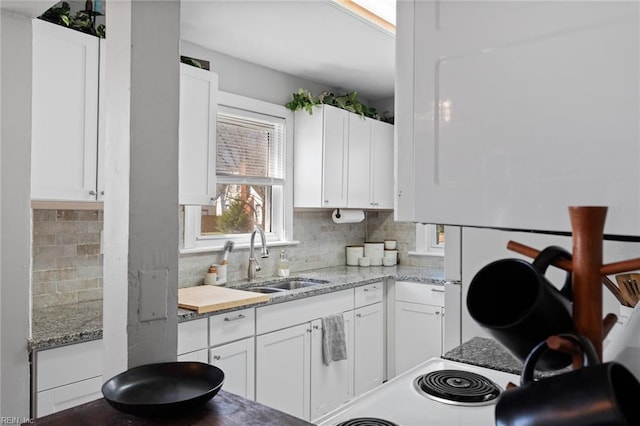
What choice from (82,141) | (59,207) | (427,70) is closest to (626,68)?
(427,70)

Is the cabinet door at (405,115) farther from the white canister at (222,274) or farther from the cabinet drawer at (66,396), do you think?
the white canister at (222,274)

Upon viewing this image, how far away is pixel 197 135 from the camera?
114 inches

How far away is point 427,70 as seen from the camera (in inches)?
29.7

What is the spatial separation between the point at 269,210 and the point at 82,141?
1953mm

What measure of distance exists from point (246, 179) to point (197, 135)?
0.91 m

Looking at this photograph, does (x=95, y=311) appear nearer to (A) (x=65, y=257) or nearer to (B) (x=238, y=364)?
(A) (x=65, y=257)

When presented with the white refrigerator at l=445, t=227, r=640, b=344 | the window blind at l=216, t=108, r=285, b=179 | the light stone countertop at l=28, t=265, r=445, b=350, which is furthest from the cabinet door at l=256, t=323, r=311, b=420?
the window blind at l=216, t=108, r=285, b=179

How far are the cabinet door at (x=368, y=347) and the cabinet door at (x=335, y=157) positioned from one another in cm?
96

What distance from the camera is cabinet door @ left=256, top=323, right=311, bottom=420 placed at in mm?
2943

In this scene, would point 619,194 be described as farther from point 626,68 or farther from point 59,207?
point 59,207

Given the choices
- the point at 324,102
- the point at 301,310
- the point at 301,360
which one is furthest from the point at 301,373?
the point at 324,102

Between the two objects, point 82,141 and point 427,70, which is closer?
point 427,70

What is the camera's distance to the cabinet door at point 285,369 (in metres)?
2.94

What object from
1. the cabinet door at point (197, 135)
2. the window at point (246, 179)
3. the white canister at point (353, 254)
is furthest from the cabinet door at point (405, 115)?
the white canister at point (353, 254)
